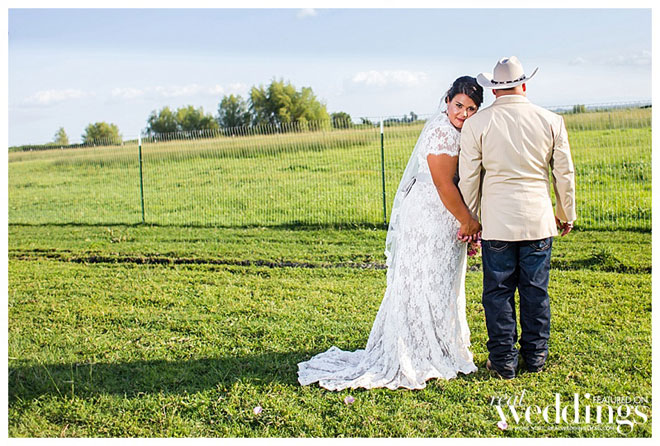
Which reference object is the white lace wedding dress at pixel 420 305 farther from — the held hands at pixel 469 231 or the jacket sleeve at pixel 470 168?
the jacket sleeve at pixel 470 168

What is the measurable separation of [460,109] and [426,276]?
4.05 ft

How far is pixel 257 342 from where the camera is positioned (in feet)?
17.7

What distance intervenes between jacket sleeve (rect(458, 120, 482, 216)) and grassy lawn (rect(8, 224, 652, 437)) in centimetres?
134

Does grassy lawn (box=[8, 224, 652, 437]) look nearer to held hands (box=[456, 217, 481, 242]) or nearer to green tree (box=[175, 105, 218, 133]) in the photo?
held hands (box=[456, 217, 481, 242])

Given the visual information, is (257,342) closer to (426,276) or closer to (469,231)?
(426,276)

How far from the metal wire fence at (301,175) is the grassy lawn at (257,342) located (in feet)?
6.95

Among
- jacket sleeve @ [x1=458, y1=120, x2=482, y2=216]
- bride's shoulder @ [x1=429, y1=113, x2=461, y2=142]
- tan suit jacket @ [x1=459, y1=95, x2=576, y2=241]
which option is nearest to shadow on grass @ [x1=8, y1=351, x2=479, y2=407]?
tan suit jacket @ [x1=459, y1=95, x2=576, y2=241]

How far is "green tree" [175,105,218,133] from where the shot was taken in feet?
268

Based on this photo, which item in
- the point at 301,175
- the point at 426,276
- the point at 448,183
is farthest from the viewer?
the point at 301,175

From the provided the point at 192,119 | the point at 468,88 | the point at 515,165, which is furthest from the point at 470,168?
the point at 192,119

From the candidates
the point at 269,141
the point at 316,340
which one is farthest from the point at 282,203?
the point at 316,340

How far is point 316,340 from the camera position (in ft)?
17.9

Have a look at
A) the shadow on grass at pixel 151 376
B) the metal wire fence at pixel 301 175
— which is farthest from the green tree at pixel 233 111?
the shadow on grass at pixel 151 376

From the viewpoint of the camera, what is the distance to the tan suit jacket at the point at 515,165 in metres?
4.18
